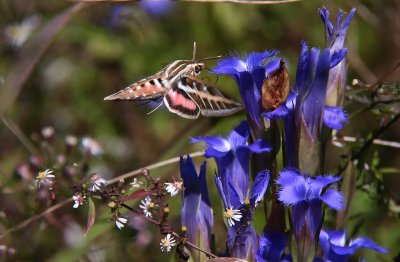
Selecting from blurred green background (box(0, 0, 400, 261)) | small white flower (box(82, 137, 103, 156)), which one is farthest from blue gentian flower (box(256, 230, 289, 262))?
blurred green background (box(0, 0, 400, 261))

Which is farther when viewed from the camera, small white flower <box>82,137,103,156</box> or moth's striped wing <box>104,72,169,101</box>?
small white flower <box>82,137,103,156</box>

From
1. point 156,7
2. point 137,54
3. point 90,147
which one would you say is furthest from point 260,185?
point 156,7

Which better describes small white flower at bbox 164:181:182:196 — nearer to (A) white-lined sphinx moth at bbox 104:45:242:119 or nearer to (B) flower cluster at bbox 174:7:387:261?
(B) flower cluster at bbox 174:7:387:261

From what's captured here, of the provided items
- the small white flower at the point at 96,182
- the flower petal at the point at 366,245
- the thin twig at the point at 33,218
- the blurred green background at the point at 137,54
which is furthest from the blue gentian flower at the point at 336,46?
the blurred green background at the point at 137,54

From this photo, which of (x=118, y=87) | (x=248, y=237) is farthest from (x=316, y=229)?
(x=118, y=87)

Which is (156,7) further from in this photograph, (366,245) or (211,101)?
(366,245)

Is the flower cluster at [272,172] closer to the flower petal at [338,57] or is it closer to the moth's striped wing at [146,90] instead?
the flower petal at [338,57]

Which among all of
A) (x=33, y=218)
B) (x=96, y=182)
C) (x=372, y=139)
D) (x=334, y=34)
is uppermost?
(x=334, y=34)
